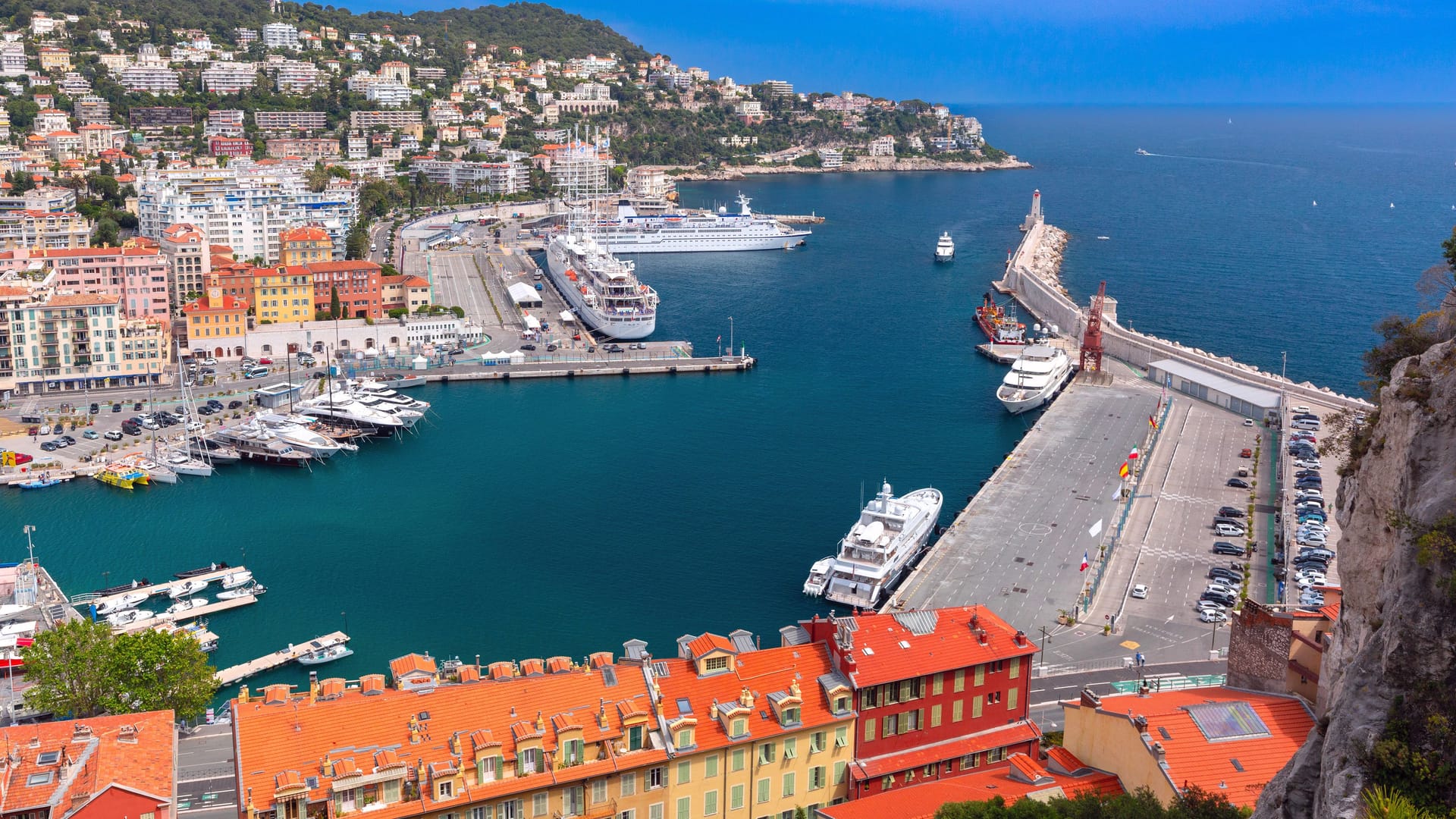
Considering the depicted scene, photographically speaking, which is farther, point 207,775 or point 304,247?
point 304,247

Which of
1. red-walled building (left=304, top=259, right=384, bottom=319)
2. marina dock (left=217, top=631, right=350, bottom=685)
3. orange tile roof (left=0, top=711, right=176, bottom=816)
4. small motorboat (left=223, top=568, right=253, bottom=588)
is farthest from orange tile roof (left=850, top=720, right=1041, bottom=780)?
red-walled building (left=304, top=259, right=384, bottom=319)

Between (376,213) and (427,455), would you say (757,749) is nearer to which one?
(427,455)

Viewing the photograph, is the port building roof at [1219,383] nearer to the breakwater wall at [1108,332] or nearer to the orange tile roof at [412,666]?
the breakwater wall at [1108,332]

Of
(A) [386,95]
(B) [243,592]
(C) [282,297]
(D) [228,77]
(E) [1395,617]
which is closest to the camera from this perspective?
(E) [1395,617]

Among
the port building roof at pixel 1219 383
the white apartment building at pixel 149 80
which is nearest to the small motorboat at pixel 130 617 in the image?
the port building roof at pixel 1219 383

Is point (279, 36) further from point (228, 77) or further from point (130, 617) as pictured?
point (130, 617)

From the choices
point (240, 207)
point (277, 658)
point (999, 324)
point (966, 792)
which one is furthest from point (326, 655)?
point (240, 207)

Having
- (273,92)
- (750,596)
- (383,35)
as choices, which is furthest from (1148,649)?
(383,35)

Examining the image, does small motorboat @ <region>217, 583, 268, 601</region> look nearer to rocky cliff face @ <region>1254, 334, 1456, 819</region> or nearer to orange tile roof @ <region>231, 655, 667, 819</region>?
orange tile roof @ <region>231, 655, 667, 819</region>
